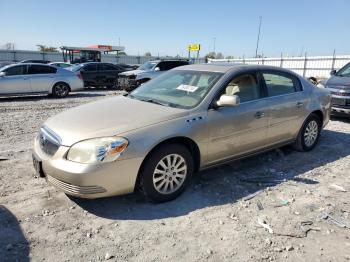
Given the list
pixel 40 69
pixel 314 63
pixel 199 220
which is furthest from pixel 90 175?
pixel 314 63

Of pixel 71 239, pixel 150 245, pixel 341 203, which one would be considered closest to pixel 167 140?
pixel 150 245

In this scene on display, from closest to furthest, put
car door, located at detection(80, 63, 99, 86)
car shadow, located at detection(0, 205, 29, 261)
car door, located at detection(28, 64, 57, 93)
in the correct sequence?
car shadow, located at detection(0, 205, 29, 261), car door, located at detection(28, 64, 57, 93), car door, located at detection(80, 63, 99, 86)

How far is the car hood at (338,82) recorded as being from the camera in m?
8.89

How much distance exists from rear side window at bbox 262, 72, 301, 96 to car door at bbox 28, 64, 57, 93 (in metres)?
10.6

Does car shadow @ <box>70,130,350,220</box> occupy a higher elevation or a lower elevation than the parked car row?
lower

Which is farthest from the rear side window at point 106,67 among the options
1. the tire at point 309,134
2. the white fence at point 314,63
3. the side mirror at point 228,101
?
the side mirror at point 228,101

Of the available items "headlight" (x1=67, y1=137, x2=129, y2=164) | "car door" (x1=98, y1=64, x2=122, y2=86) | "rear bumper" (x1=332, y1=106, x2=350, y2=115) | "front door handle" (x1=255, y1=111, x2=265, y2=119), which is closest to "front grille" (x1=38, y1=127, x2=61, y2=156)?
"headlight" (x1=67, y1=137, x2=129, y2=164)

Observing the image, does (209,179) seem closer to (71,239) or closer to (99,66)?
(71,239)

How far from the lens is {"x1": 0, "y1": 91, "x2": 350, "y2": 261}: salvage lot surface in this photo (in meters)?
3.15

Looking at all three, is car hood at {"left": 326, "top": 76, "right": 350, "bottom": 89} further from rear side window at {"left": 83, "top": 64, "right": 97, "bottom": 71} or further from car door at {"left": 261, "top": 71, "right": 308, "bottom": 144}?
rear side window at {"left": 83, "top": 64, "right": 97, "bottom": 71}

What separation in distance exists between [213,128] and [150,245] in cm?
171

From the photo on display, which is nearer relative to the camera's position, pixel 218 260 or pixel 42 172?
pixel 218 260

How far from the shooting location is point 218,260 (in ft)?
9.97

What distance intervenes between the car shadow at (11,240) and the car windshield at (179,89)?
2.21 m
